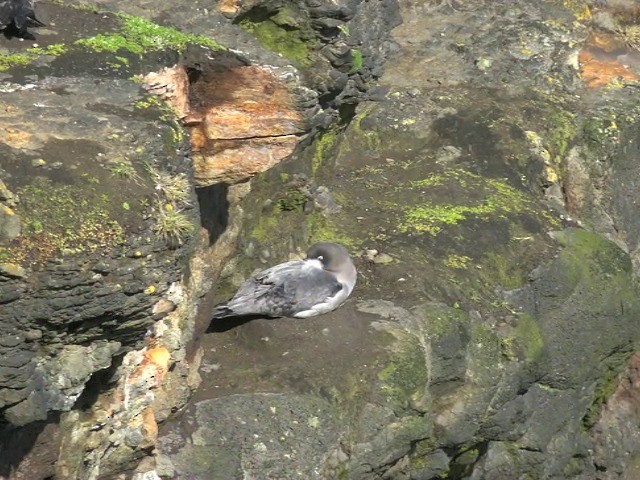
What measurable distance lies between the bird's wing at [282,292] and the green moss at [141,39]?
6.06ft

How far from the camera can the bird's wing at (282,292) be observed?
7.57 metres

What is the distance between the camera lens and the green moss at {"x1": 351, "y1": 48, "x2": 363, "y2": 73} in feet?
26.6

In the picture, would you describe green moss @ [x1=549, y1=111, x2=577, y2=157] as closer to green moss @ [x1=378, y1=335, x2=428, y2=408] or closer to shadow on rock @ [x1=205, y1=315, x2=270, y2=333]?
green moss @ [x1=378, y1=335, x2=428, y2=408]

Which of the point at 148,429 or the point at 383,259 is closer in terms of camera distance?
the point at 148,429

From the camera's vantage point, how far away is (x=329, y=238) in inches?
350

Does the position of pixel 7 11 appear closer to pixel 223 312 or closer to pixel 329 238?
pixel 223 312

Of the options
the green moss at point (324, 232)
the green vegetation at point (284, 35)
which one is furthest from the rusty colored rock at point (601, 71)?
the green vegetation at point (284, 35)

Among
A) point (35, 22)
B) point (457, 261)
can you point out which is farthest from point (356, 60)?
point (35, 22)

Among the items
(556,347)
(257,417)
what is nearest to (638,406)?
(556,347)

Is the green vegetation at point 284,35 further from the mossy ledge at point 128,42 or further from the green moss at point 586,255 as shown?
the green moss at point 586,255

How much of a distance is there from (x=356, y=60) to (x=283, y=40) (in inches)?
28.3

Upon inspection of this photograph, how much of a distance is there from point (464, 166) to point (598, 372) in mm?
2313

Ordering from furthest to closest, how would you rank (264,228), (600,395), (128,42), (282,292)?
(600,395) → (264,228) → (282,292) → (128,42)

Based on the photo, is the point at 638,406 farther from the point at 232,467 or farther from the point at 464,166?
the point at 232,467
